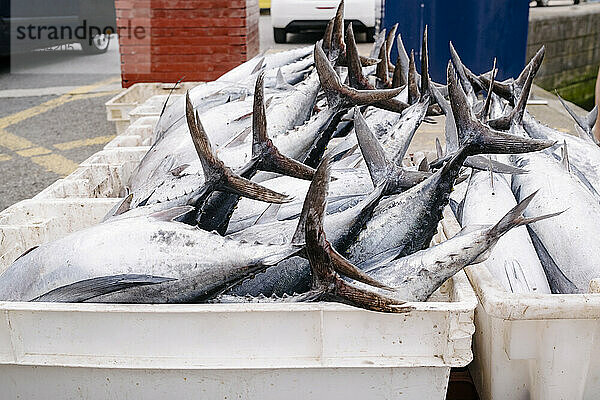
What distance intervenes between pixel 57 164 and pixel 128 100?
1.23 meters

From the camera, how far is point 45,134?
6.00 metres

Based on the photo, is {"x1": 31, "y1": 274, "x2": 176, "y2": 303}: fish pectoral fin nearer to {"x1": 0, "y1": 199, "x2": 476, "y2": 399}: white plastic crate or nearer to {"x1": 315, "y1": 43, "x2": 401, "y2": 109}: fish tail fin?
{"x1": 0, "y1": 199, "x2": 476, "y2": 399}: white plastic crate

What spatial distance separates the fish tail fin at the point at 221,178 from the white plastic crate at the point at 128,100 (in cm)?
267

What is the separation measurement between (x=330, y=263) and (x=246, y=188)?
36 cm

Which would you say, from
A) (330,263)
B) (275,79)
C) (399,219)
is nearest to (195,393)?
(330,263)

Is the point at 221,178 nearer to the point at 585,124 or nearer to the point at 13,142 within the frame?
the point at 585,124

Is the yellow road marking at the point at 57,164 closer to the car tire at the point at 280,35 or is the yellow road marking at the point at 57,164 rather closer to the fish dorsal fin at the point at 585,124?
the fish dorsal fin at the point at 585,124

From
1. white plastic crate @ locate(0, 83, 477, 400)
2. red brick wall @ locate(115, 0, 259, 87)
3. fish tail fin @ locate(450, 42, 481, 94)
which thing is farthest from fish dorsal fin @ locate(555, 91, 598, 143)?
red brick wall @ locate(115, 0, 259, 87)

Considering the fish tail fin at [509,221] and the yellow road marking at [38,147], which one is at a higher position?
the fish tail fin at [509,221]

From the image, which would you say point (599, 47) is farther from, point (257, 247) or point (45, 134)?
→ point (257, 247)

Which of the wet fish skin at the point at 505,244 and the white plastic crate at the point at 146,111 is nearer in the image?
the wet fish skin at the point at 505,244

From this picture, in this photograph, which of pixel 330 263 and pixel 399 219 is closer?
pixel 330 263

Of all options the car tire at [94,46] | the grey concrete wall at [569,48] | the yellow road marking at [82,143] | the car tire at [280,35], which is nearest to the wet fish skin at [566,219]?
the yellow road marking at [82,143]

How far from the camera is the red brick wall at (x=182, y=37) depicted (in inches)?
221
